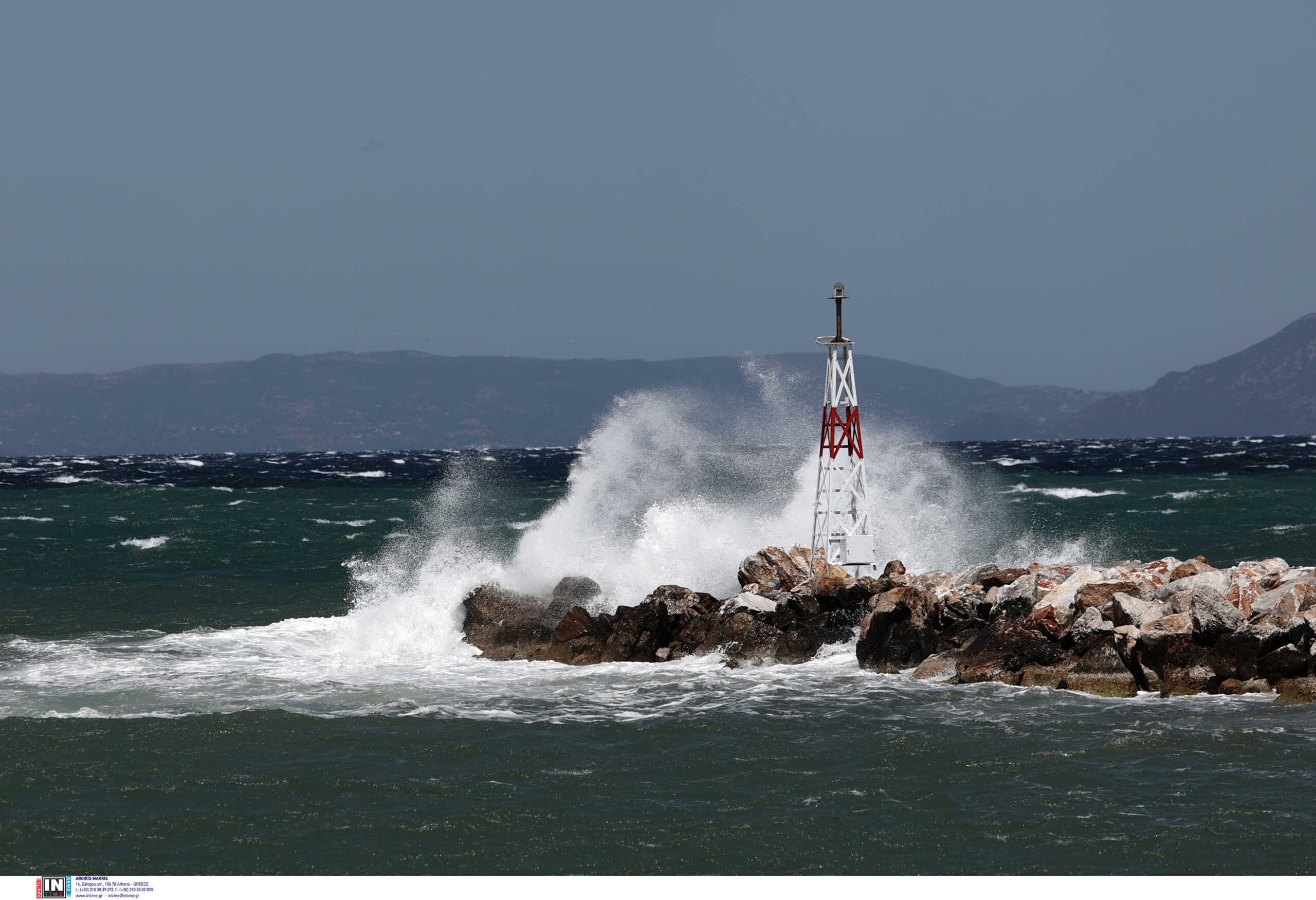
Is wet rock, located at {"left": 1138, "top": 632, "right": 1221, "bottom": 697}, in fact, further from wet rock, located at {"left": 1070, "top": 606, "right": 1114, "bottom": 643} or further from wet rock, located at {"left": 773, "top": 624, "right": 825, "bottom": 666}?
wet rock, located at {"left": 773, "top": 624, "right": 825, "bottom": 666}

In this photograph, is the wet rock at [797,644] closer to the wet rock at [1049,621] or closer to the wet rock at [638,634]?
the wet rock at [638,634]

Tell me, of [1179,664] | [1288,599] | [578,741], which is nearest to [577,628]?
[578,741]

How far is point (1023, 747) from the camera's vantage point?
53.2 ft

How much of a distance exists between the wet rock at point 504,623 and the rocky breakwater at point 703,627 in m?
0.02

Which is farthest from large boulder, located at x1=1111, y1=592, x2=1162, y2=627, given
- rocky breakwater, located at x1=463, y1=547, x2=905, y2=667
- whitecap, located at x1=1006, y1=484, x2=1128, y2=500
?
whitecap, located at x1=1006, y1=484, x2=1128, y2=500

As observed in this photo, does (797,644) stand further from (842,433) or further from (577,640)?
(842,433)

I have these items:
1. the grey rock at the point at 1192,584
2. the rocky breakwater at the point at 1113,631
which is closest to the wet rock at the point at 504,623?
the rocky breakwater at the point at 1113,631

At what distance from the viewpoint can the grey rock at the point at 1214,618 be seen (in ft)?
63.6

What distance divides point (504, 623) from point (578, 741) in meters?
8.32

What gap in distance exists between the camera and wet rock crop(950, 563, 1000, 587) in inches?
950
